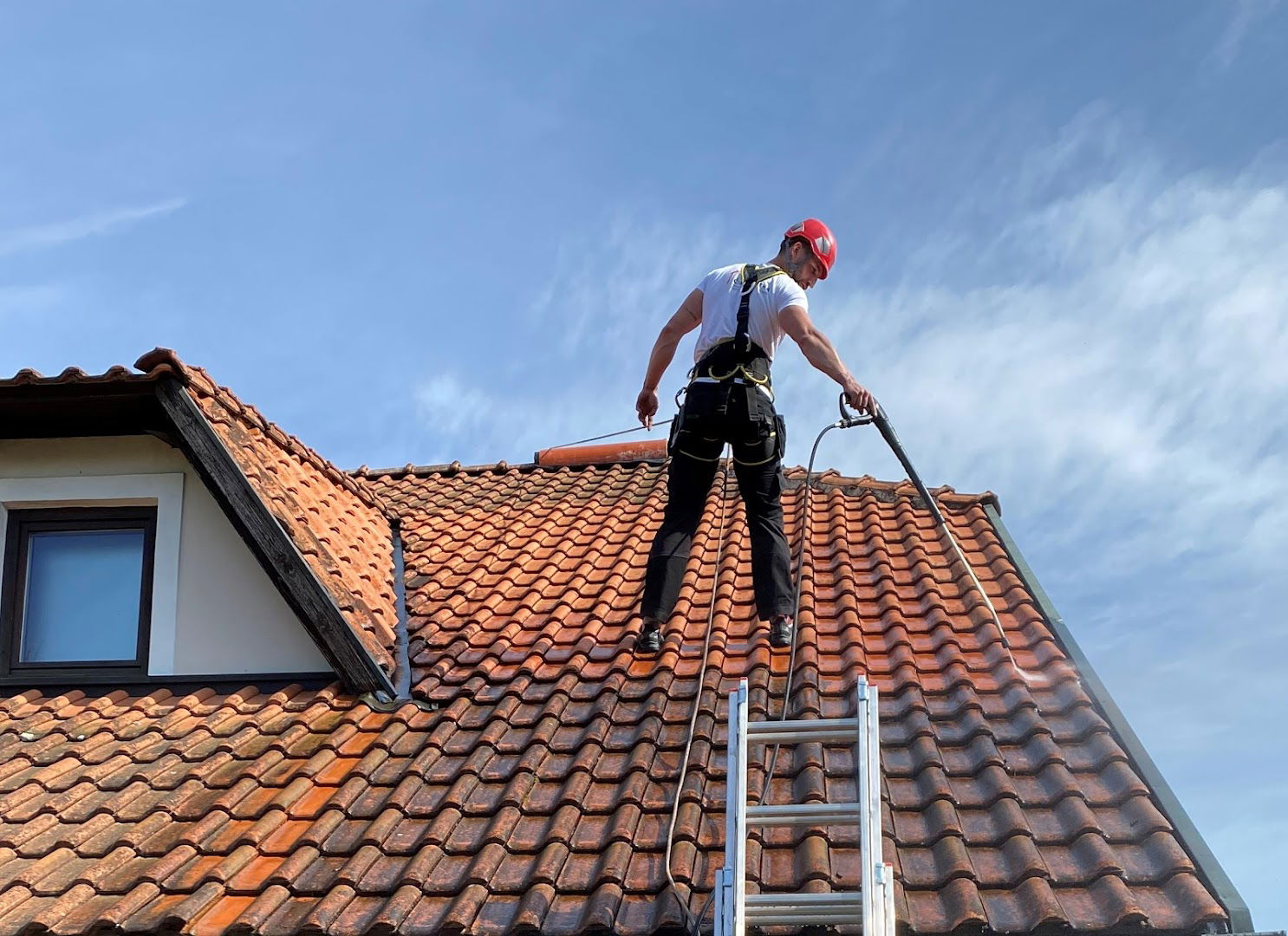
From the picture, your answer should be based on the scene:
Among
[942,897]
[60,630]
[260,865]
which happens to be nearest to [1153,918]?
[942,897]

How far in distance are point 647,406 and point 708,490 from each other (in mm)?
764

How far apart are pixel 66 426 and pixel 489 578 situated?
2.45m

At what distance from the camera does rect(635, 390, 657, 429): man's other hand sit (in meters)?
6.66

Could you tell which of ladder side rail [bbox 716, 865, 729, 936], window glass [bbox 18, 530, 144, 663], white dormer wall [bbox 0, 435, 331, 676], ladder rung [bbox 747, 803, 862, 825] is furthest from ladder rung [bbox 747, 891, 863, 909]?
window glass [bbox 18, 530, 144, 663]

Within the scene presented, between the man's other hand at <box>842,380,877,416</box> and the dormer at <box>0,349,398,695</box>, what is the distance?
8.45ft

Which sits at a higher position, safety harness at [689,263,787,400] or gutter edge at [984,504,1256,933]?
safety harness at [689,263,787,400]

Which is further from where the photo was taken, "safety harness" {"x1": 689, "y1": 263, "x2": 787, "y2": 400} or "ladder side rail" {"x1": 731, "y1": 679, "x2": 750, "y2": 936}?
"safety harness" {"x1": 689, "y1": 263, "x2": 787, "y2": 400}

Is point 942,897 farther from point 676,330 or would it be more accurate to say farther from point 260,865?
point 676,330

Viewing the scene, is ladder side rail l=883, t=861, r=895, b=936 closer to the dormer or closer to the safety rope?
the safety rope

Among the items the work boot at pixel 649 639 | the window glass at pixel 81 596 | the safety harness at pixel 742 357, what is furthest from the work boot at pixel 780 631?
the window glass at pixel 81 596

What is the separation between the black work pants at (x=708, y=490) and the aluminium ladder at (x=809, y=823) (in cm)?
147

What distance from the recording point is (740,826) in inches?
170

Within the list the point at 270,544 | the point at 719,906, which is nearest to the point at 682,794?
the point at 719,906

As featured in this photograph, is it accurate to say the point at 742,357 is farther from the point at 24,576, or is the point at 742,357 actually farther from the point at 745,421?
the point at 24,576
